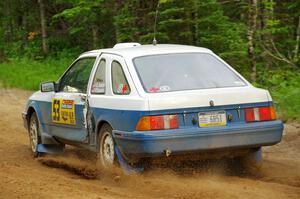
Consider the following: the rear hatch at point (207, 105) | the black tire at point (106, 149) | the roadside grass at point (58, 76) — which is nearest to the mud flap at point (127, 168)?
the black tire at point (106, 149)

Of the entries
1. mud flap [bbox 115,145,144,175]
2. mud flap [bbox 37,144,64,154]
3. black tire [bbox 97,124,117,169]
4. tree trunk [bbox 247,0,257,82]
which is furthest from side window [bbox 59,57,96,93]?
tree trunk [bbox 247,0,257,82]

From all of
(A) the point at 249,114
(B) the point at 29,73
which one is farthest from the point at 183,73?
(B) the point at 29,73

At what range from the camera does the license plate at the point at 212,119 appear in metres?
6.88

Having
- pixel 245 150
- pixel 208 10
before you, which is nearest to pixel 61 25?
pixel 208 10

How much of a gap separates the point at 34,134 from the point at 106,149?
269cm

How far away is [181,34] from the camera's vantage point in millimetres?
18516

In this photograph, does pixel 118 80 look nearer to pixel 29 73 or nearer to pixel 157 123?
pixel 157 123

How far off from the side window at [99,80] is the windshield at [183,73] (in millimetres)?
542

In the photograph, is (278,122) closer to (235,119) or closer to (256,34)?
(235,119)

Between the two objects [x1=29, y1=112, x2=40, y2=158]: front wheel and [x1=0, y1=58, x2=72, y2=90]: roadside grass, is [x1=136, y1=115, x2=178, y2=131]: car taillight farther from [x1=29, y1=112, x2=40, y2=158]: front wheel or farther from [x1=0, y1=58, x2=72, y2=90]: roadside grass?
[x1=0, y1=58, x2=72, y2=90]: roadside grass

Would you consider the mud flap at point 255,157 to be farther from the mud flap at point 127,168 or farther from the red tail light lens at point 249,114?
the mud flap at point 127,168

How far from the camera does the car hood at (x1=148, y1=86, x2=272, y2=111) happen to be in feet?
22.2

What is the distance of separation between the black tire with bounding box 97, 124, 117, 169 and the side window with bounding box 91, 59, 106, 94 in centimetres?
51

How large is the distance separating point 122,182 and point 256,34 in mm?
10775
